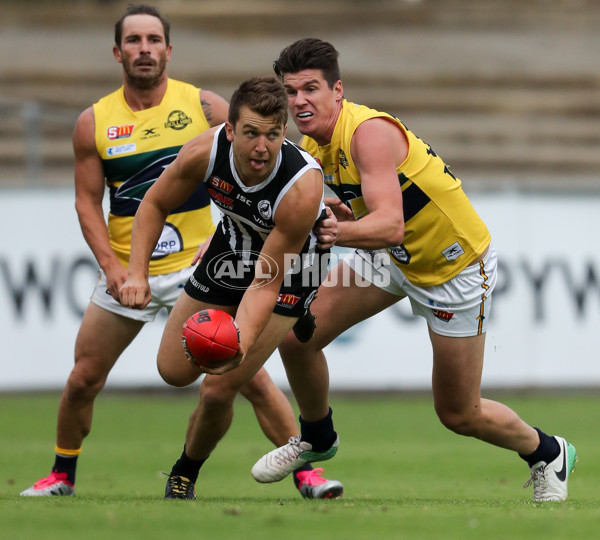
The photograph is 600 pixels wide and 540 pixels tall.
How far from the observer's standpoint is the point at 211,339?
5.21m

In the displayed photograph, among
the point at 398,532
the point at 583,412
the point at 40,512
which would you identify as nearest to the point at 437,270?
the point at 398,532


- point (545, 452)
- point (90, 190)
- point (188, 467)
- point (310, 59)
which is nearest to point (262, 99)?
point (310, 59)

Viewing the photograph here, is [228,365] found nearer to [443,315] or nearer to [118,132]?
[443,315]

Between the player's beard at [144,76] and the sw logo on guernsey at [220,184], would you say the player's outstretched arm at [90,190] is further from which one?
the sw logo on guernsey at [220,184]

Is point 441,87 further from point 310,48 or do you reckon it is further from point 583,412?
point 310,48

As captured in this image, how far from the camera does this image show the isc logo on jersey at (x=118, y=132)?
6621mm

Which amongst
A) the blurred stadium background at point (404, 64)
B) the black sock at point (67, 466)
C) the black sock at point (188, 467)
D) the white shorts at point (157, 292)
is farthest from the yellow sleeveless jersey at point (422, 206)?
the blurred stadium background at point (404, 64)

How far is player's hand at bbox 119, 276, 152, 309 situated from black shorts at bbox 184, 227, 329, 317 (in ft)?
0.98

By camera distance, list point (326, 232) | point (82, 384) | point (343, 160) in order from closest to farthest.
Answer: point (326, 232), point (343, 160), point (82, 384)

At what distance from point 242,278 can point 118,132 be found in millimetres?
1476

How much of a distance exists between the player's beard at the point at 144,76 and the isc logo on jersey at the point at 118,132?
1.04 feet

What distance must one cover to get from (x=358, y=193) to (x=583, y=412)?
590 cm

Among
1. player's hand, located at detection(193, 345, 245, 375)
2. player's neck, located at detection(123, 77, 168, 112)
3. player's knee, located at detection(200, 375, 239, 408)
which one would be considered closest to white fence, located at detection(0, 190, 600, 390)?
player's neck, located at detection(123, 77, 168, 112)

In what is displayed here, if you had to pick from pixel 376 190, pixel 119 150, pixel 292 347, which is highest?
pixel 119 150
